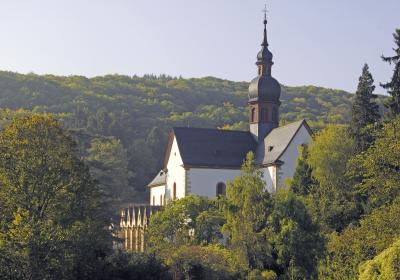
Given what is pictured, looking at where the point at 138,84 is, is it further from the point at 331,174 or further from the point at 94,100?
the point at 331,174

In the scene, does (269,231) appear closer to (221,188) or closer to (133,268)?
(133,268)

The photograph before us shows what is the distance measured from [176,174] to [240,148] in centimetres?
563

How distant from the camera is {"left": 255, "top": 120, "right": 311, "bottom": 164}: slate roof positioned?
2303 inches

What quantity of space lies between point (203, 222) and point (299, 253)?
878cm

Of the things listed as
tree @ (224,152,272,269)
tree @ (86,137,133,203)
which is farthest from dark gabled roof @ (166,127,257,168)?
tree @ (224,152,272,269)

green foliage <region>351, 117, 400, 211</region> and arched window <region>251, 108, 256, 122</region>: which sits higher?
arched window <region>251, 108, 256, 122</region>

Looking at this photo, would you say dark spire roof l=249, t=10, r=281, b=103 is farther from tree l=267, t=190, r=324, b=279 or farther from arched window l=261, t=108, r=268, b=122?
tree l=267, t=190, r=324, b=279

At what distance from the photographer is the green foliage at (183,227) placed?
152 feet

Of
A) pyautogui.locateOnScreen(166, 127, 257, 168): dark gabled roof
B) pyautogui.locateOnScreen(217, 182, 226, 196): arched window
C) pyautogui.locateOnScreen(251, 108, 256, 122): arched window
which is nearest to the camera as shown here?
pyautogui.locateOnScreen(217, 182, 226, 196): arched window

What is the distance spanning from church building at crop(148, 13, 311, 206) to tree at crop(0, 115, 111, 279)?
2638cm

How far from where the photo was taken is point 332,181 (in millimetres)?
49500

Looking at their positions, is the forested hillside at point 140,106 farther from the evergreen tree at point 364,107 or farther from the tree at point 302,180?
the evergreen tree at point 364,107

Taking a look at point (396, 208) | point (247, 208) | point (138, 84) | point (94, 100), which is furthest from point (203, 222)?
point (138, 84)

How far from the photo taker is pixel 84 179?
3384cm
